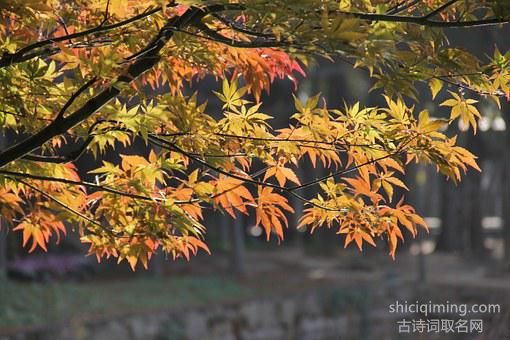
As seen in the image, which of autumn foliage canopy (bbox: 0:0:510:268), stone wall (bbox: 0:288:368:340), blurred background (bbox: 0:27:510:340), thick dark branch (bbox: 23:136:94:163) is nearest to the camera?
autumn foliage canopy (bbox: 0:0:510:268)

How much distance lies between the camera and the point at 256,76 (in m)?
3.29

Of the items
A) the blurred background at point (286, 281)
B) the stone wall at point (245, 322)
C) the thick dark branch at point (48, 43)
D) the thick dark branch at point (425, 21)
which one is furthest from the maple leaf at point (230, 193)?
the stone wall at point (245, 322)

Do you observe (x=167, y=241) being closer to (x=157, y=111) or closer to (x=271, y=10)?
(x=157, y=111)

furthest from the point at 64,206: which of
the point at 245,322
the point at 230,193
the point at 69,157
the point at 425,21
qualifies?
the point at 245,322

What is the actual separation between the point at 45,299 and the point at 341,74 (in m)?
11.2

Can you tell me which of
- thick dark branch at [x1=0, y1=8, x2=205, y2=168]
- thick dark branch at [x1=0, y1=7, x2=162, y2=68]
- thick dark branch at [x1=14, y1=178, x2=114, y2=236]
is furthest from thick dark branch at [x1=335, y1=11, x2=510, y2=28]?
thick dark branch at [x1=14, y1=178, x2=114, y2=236]

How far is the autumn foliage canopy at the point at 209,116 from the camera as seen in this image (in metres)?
2.72

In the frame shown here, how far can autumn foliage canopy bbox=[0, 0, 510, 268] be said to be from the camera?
8.91 ft

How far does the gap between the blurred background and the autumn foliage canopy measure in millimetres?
5050

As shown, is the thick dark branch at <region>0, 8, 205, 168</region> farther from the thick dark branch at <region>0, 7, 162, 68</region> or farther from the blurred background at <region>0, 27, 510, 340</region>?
the blurred background at <region>0, 27, 510, 340</region>

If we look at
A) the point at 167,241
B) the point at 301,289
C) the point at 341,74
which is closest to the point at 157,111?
the point at 167,241

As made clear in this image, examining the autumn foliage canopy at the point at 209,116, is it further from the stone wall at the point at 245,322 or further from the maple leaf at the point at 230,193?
the stone wall at the point at 245,322

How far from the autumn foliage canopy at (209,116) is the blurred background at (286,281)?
505 cm

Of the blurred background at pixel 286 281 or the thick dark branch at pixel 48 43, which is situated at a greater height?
the thick dark branch at pixel 48 43
